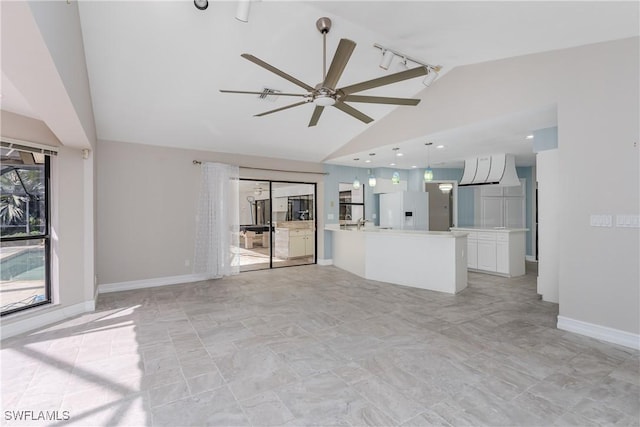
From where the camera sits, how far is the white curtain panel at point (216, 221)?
5.58 meters

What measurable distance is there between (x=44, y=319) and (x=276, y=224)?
4.22 metres

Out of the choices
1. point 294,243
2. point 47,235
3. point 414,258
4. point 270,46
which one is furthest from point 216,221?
point 414,258

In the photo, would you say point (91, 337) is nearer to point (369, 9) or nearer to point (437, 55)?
point (369, 9)

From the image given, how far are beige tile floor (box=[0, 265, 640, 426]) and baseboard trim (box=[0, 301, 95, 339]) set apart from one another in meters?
0.19

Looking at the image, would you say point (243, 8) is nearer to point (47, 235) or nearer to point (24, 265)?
point (47, 235)

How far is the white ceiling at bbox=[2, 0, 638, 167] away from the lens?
8.82 feet

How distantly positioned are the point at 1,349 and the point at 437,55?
18.5 feet

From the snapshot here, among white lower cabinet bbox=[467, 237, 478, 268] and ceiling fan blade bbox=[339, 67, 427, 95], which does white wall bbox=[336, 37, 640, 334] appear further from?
white lower cabinet bbox=[467, 237, 478, 268]

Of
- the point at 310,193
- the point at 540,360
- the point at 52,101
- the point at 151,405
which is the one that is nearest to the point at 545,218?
the point at 540,360

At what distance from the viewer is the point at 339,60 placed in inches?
89.4

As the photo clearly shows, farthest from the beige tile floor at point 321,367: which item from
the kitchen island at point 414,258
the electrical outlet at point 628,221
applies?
the electrical outlet at point 628,221

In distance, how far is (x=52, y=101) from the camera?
223 centimetres

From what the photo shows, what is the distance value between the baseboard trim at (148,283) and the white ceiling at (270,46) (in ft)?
7.91

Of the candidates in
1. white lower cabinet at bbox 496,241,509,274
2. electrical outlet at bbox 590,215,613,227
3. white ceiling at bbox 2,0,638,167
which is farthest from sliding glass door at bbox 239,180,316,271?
electrical outlet at bbox 590,215,613,227
